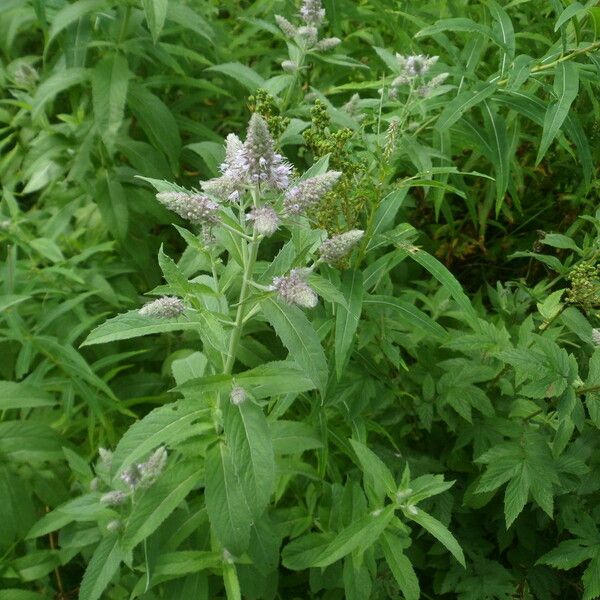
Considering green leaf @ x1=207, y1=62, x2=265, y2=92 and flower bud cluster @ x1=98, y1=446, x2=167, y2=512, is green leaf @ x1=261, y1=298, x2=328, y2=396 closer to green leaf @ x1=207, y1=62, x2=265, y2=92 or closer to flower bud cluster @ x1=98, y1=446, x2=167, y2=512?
flower bud cluster @ x1=98, y1=446, x2=167, y2=512

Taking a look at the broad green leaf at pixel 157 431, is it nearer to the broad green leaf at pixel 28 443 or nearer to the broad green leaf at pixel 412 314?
the broad green leaf at pixel 412 314

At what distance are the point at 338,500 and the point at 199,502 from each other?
52 centimetres

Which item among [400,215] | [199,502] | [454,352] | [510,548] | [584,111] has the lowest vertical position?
[510,548]

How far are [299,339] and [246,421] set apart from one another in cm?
28

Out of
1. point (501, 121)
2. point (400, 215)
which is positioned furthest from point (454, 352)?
point (501, 121)

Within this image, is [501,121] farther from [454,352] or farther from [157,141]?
[157,141]

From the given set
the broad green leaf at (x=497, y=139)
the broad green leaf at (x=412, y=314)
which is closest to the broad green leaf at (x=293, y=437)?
the broad green leaf at (x=412, y=314)

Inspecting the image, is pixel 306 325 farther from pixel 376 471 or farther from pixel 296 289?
pixel 376 471

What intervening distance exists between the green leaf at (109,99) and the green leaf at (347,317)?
1424 mm

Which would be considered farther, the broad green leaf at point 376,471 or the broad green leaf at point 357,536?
the broad green leaf at point 376,471

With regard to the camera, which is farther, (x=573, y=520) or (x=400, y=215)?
(x=400, y=215)

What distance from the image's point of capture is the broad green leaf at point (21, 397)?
8.45 feet

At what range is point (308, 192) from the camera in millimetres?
1679

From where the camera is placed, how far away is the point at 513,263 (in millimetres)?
3916
